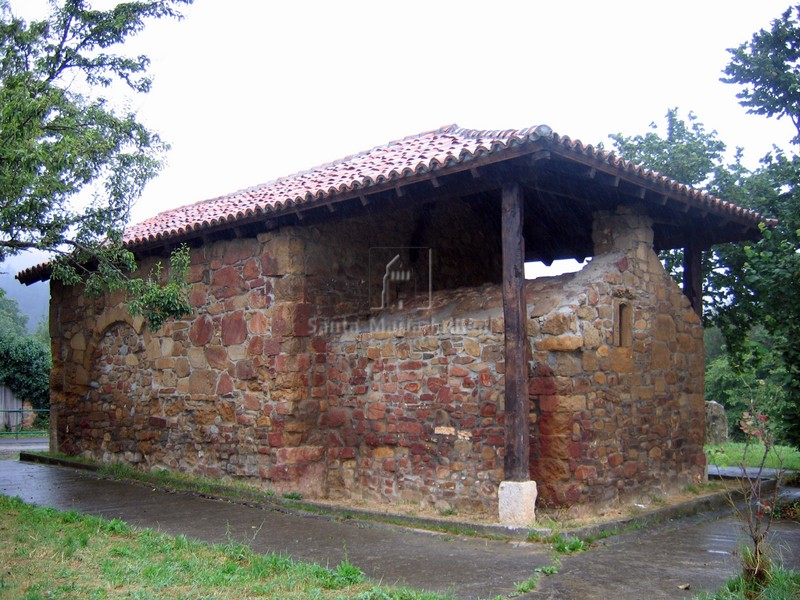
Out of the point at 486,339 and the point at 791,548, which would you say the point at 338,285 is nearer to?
the point at 486,339

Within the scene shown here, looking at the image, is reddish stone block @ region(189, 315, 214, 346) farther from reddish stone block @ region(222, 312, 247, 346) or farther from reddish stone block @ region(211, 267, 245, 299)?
reddish stone block @ region(211, 267, 245, 299)

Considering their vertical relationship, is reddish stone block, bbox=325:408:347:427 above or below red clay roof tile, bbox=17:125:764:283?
below

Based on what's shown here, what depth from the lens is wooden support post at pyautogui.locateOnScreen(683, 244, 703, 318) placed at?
1040 cm

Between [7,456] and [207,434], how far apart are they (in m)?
7.07

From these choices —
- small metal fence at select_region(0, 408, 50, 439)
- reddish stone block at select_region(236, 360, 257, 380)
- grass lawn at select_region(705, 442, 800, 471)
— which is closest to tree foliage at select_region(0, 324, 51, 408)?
small metal fence at select_region(0, 408, 50, 439)

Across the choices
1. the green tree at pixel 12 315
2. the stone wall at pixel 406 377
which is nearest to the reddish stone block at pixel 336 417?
the stone wall at pixel 406 377

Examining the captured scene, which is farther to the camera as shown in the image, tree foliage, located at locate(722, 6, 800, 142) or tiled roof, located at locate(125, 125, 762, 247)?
tree foliage, located at locate(722, 6, 800, 142)

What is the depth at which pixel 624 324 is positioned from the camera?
8383 millimetres

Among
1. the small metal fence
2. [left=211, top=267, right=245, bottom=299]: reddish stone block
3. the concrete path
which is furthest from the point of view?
the small metal fence

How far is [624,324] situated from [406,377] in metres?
2.52

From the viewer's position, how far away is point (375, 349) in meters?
8.84

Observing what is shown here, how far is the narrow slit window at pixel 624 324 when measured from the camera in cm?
826

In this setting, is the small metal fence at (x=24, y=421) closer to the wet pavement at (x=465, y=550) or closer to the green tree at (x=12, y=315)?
the wet pavement at (x=465, y=550)

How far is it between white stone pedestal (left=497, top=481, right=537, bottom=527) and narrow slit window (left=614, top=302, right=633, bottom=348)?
2.17 meters
